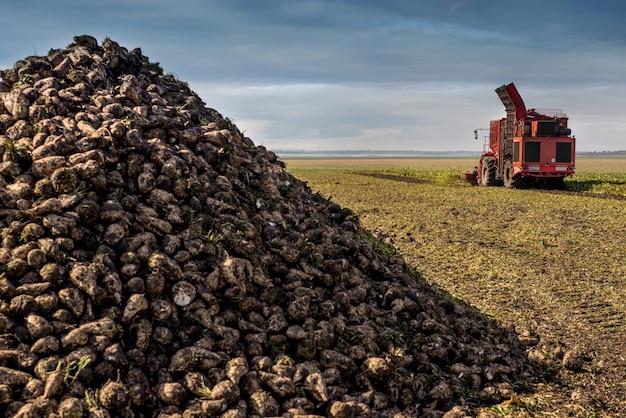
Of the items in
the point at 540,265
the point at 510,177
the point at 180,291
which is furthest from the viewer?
the point at 510,177

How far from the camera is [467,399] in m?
5.34

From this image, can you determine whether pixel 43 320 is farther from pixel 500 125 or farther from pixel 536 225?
pixel 500 125

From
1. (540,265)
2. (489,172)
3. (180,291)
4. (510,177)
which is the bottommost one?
(540,265)

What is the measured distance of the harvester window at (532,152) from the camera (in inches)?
874

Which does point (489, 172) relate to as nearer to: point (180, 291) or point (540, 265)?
point (540, 265)

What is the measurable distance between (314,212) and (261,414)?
11.3ft

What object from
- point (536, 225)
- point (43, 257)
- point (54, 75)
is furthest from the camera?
point (536, 225)

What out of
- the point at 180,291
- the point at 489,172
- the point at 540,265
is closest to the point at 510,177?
the point at 489,172

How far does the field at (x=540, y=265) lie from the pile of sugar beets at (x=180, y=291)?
0.69 m

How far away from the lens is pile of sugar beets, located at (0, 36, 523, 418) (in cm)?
442

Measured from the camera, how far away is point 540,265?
11.0 m

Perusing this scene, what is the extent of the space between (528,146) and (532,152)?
0.34 metres

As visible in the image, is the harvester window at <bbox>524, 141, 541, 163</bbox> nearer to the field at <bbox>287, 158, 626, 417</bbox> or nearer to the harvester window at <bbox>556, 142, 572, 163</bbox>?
the harvester window at <bbox>556, 142, 572, 163</bbox>

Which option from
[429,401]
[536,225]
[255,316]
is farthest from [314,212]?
[536,225]
